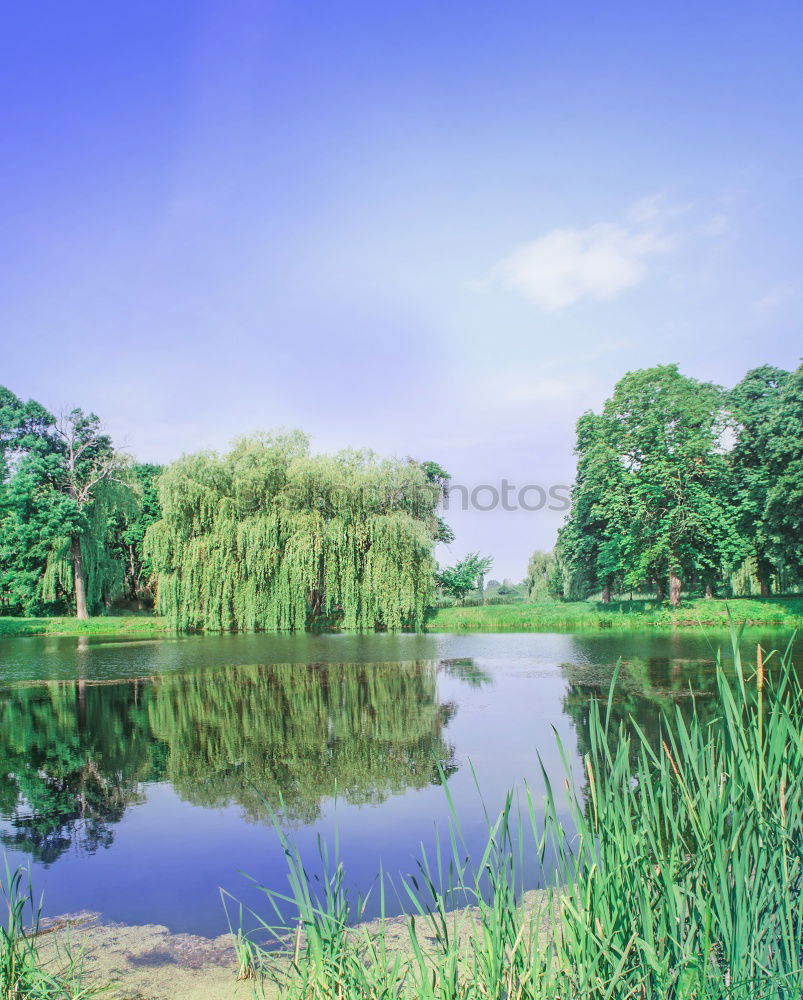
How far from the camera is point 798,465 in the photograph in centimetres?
2231

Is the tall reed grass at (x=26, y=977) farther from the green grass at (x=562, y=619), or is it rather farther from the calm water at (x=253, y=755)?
the green grass at (x=562, y=619)

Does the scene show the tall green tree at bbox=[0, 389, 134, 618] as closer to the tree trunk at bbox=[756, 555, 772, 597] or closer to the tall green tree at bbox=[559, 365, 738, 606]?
the tall green tree at bbox=[559, 365, 738, 606]

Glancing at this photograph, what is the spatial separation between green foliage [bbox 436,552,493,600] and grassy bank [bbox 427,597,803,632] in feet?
19.0

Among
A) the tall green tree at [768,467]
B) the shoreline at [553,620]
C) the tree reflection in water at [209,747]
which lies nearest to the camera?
the tree reflection in water at [209,747]

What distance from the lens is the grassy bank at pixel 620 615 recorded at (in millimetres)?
23188

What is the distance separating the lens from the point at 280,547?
24672 mm

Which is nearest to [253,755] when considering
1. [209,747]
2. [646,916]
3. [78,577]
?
[209,747]

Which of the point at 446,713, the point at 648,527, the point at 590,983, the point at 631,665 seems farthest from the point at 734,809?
the point at 648,527

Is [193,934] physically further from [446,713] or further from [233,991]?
[446,713]

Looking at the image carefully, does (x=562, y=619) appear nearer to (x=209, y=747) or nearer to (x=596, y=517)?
(x=596, y=517)

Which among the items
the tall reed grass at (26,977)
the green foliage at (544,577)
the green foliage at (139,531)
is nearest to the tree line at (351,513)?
the green foliage at (139,531)

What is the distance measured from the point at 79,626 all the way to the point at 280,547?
383 inches

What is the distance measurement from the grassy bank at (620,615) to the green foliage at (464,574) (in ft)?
19.0

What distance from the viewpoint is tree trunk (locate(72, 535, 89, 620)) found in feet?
97.6
